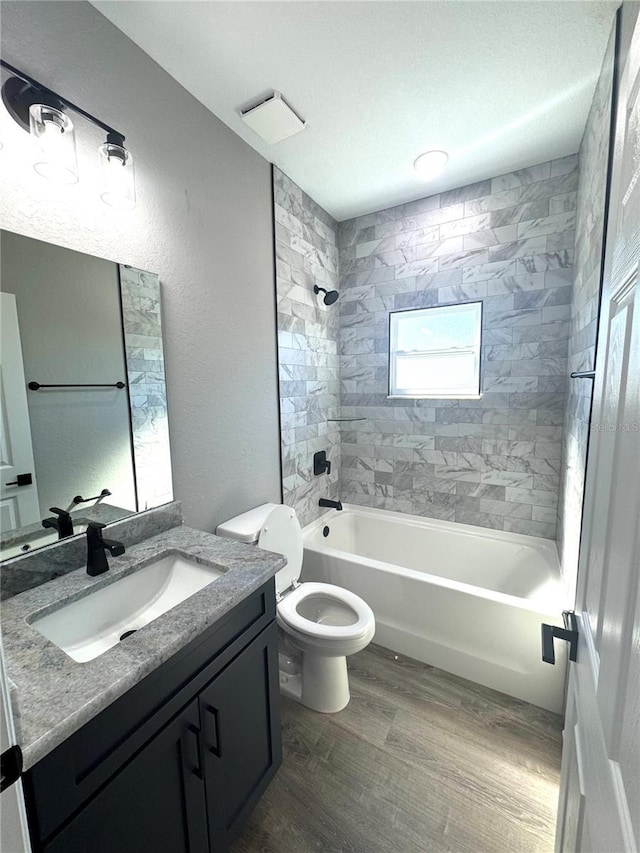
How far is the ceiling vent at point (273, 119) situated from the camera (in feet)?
4.90

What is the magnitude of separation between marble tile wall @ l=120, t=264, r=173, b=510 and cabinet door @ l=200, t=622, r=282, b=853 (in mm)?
698

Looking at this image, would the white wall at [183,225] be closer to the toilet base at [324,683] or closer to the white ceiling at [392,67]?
the white ceiling at [392,67]

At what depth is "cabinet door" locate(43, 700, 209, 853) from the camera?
67cm

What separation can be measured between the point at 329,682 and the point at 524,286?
2514 millimetres

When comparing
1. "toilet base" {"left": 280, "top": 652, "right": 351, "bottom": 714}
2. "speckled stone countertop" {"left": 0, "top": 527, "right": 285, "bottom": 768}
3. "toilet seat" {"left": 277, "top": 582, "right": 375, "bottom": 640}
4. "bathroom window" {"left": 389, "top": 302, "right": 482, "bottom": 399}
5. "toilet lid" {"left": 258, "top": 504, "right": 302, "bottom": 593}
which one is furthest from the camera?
"bathroom window" {"left": 389, "top": 302, "right": 482, "bottom": 399}

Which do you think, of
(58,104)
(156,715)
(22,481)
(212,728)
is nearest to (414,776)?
(212,728)

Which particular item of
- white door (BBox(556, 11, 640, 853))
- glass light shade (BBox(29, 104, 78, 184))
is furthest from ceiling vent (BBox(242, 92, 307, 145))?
white door (BBox(556, 11, 640, 853))

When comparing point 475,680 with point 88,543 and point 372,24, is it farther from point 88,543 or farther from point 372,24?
point 372,24

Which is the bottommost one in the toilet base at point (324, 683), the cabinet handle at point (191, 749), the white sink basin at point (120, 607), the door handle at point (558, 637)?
the toilet base at point (324, 683)

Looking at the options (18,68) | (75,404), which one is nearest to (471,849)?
(75,404)

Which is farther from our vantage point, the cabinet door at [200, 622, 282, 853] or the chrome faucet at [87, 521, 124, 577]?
the chrome faucet at [87, 521, 124, 577]

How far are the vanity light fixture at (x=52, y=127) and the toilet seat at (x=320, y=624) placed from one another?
1845 mm

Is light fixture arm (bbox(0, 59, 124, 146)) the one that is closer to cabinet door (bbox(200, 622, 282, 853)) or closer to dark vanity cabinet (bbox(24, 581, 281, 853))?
dark vanity cabinet (bbox(24, 581, 281, 853))

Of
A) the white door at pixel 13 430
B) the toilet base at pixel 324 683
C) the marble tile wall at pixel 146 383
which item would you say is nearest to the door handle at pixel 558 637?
the toilet base at pixel 324 683
